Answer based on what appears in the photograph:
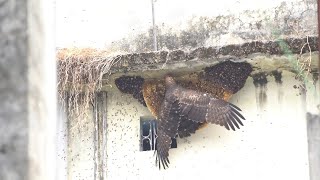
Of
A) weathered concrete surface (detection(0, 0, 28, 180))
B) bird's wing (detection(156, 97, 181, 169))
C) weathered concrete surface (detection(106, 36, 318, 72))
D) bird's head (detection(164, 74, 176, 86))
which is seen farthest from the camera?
bird's head (detection(164, 74, 176, 86))

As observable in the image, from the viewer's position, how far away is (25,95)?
119 centimetres

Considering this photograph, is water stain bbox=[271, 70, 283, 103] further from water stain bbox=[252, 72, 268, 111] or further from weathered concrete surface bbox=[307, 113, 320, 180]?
weathered concrete surface bbox=[307, 113, 320, 180]

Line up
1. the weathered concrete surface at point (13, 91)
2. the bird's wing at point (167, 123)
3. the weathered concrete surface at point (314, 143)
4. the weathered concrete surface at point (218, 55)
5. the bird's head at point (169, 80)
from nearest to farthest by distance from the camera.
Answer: the weathered concrete surface at point (13, 91)
the weathered concrete surface at point (218, 55)
the weathered concrete surface at point (314, 143)
the bird's wing at point (167, 123)
the bird's head at point (169, 80)

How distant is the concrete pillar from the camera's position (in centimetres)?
117

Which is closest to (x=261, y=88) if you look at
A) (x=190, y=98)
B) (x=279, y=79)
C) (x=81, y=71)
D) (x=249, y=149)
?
(x=279, y=79)

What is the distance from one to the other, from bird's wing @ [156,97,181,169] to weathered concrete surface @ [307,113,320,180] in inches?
51.3

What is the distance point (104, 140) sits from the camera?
24.7 ft

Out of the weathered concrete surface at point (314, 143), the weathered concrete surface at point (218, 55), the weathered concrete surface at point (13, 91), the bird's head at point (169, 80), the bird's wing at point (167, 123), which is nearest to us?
the weathered concrete surface at point (13, 91)

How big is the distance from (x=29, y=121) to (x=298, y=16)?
614cm

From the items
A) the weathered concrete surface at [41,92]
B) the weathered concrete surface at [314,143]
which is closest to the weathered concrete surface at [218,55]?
the weathered concrete surface at [314,143]

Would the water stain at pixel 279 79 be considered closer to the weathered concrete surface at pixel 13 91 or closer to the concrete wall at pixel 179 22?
the concrete wall at pixel 179 22

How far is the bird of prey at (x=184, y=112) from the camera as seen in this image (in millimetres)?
6797

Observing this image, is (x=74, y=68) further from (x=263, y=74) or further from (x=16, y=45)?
(x=16, y=45)

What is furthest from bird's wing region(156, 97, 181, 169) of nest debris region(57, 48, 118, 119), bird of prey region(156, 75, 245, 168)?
nest debris region(57, 48, 118, 119)
